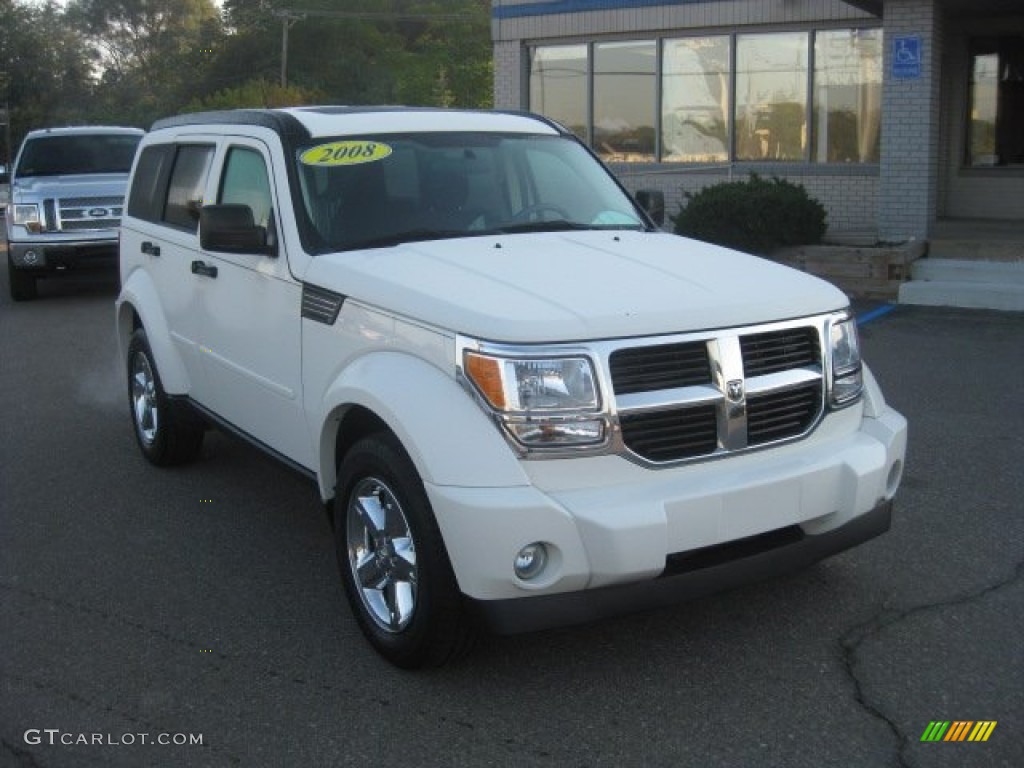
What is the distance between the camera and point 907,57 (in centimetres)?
1355

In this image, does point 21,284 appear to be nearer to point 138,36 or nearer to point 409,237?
point 409,237

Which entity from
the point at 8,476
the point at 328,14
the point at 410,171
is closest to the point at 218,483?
the point at 8,476

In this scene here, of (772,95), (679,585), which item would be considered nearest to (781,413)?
(679,585)

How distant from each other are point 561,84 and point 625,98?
112cm

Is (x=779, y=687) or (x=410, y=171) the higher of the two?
(x=410, y=171)

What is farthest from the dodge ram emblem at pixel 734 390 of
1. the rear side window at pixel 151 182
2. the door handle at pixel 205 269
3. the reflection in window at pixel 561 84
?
the reflection in window at pixel 561 84

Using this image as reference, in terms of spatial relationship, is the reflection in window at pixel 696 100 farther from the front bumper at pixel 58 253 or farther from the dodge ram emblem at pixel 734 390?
the dodge ram emblem at pixel 734 390

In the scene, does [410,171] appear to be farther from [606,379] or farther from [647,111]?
[647,111]

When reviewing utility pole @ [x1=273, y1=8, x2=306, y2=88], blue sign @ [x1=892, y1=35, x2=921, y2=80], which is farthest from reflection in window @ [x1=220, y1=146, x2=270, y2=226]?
utility pole @ [x1=273, y1=8, x2=306, y2=88]

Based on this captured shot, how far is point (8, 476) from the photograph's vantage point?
6.86 m

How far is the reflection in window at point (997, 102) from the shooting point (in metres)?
15.6

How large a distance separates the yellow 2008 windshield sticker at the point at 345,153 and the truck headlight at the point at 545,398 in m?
1.77

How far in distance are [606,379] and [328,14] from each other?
72.8 meters

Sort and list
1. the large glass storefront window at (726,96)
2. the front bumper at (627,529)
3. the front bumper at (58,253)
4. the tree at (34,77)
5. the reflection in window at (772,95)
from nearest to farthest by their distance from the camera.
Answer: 1. the front bumper at (627,529)
2. the front bumper at (58,253)
3. the large glass storefront window at (726,96)
4. the reflection in window at (772,95)
5. the tree at (34,77)
